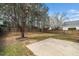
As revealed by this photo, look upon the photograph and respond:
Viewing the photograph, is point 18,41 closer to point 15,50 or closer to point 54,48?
point 15,50

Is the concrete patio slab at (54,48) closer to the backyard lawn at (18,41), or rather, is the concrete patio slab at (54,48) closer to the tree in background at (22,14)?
the backyard lawn at (18,41)

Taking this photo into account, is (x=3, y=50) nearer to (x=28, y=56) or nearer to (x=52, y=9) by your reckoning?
(x=28, y=56)

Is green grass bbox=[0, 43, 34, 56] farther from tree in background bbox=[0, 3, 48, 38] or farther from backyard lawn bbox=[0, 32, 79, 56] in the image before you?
tree in background bbox=[0, 3, 48, 38]

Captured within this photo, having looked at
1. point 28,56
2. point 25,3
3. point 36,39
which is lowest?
point 28,56

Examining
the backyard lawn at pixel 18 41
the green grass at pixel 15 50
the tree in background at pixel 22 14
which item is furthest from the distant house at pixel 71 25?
the green grass at pixel 15 50

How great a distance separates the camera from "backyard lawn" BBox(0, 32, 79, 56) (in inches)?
70.5

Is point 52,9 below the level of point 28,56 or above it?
above

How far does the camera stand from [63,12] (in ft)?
5.84

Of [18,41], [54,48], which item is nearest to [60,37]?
[54,48]

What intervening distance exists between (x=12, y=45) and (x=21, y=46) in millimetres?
86

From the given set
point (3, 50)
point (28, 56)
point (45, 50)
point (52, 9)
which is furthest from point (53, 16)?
point (3, 50)

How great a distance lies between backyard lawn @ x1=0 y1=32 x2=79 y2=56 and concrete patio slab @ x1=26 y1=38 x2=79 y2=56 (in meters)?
0.04

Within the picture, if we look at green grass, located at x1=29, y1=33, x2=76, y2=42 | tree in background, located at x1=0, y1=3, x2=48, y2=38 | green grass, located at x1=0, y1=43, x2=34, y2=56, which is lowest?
green grass, located at x1=0, y1=43, x2=34, y2=56

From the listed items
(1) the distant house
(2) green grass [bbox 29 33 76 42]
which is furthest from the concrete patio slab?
(1) the distant house
